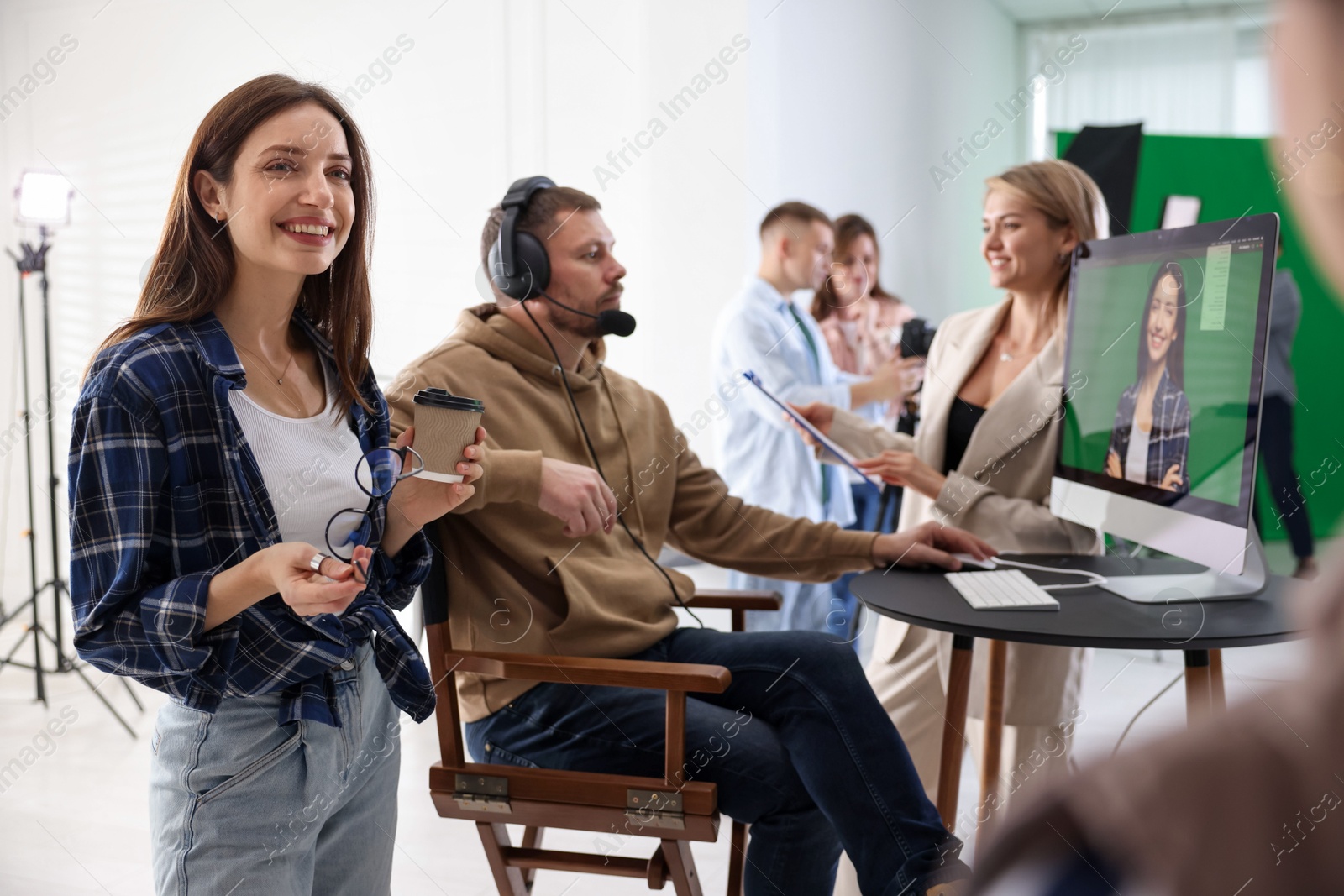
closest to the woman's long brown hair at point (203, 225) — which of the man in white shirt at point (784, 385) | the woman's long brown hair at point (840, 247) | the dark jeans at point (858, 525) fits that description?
the man in white shirt at point (784, 385)

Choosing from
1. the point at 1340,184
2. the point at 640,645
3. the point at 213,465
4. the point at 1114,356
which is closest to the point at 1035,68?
the point at 1114,356

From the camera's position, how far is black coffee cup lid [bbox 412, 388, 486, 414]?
1225mm

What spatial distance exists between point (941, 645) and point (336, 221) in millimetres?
1218

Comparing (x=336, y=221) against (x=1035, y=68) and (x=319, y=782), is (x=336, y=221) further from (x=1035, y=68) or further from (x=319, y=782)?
(x=1035, y=68)

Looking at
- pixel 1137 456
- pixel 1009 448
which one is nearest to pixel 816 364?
pixel 1009 448

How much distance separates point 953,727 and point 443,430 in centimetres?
91

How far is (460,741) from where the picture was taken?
1475mm

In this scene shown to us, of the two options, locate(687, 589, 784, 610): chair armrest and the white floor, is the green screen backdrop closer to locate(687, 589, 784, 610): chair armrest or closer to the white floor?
the white floor

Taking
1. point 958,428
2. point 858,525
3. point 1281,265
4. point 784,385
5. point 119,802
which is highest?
point 1281,265

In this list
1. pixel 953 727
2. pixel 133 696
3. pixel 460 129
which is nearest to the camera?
pixel 953 727

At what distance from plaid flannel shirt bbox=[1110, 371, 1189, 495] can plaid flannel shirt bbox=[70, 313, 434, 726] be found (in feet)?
3.69

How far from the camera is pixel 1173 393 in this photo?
1473 mm

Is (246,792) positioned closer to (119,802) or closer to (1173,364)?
(1173,364)

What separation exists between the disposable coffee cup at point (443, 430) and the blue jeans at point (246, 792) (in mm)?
253
